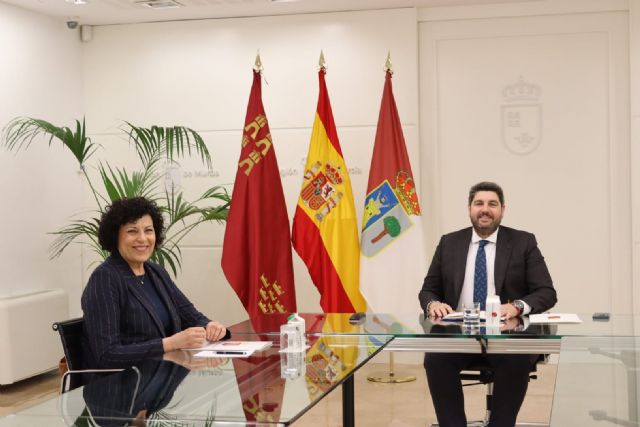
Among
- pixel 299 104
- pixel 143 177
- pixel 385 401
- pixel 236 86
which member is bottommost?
pixel 385 401

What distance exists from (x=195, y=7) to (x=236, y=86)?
0.75 meters

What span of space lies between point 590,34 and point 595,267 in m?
1.83

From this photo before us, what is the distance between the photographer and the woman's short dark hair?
12.3 feet

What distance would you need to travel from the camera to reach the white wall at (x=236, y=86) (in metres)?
6.91

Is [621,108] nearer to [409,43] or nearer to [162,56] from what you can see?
[409,43]

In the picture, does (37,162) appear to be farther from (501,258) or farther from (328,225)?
(501,258)

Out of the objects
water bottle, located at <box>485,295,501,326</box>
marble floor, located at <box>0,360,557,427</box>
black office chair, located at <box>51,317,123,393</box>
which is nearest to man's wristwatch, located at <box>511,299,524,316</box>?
water bottle, located at <box>485,295,501,326</box>

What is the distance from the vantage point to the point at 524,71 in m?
6.80

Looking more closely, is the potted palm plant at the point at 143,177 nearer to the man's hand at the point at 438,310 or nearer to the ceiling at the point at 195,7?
the ceiling at the point at 195,7

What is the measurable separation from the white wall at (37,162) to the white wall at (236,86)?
35 centimetres

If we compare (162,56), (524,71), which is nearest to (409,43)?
(524,71)

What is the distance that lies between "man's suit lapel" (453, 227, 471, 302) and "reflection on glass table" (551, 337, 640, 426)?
3.87 feet

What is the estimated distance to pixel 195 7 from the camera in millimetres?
6734

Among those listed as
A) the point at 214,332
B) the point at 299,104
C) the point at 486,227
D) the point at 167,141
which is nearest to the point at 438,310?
the point at 486,227
